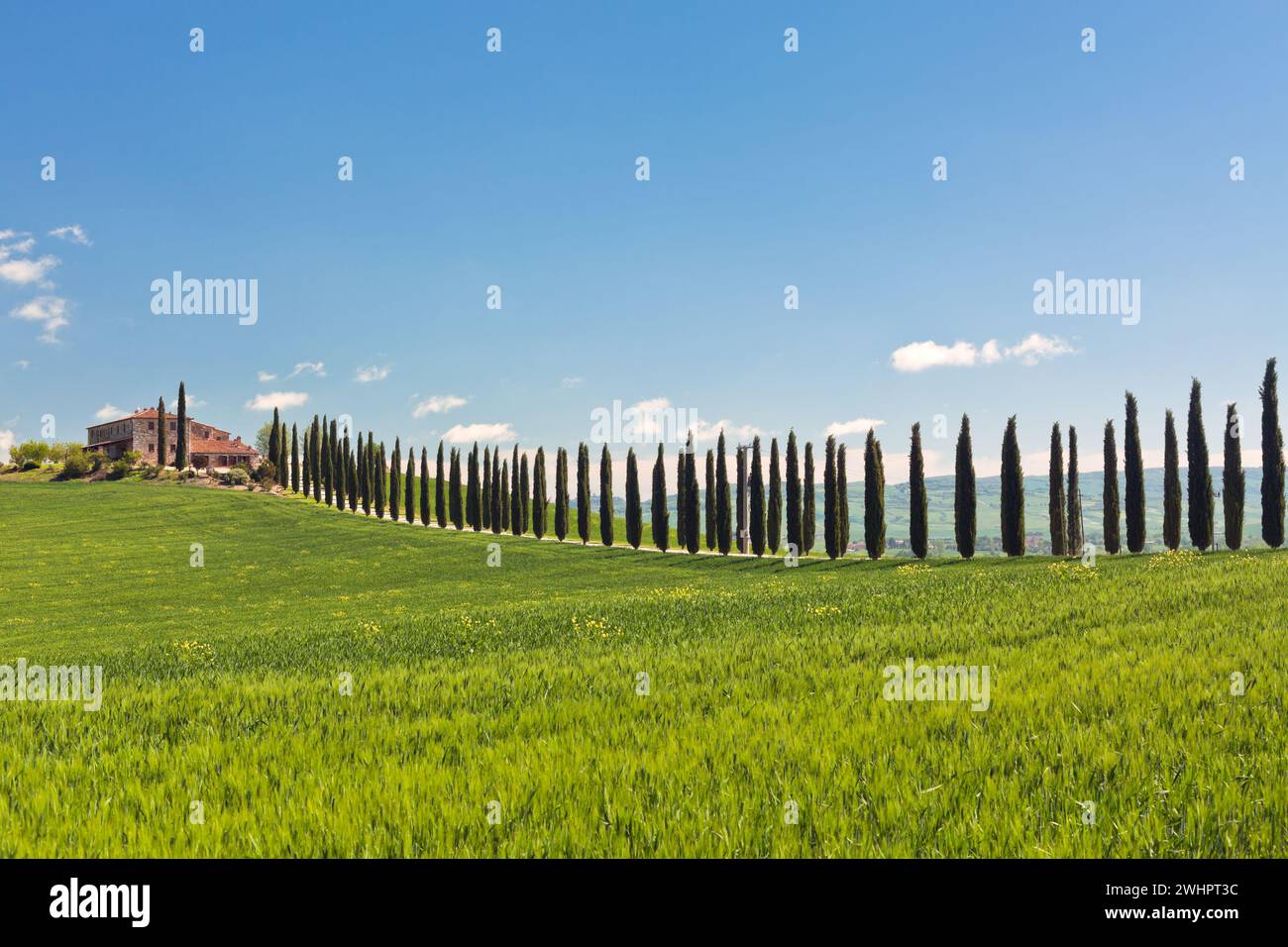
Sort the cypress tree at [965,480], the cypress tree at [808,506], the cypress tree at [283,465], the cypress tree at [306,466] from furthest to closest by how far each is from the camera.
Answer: the cypress tree at [283,465] < the cypress tree at [306,466] < the cypress tree at [808,506] < the cypress tree at [965,480]

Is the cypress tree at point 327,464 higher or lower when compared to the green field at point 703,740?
higher

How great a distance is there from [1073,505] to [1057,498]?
4.44 m

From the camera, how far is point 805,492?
68812 mm

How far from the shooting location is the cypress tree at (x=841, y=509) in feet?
211

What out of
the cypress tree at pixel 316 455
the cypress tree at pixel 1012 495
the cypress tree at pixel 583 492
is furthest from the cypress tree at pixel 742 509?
the cypress tree at pixel 316 455

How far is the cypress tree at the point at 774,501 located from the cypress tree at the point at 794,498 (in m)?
1.39

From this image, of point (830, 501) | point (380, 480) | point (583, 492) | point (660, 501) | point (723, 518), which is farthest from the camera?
point (380, 480)

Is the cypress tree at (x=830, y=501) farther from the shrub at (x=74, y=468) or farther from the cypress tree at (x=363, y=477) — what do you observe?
the shrub at (x=74, y=468)

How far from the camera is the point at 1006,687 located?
8.38 m

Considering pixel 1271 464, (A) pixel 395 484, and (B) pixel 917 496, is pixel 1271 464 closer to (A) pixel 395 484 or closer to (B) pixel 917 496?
(B) pixel 917 496

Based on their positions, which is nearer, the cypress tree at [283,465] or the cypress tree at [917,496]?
the cypress tree at [917,496]

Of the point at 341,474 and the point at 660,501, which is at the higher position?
the point at 341,474

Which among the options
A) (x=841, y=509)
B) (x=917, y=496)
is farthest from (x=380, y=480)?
(x=917, y=496)
